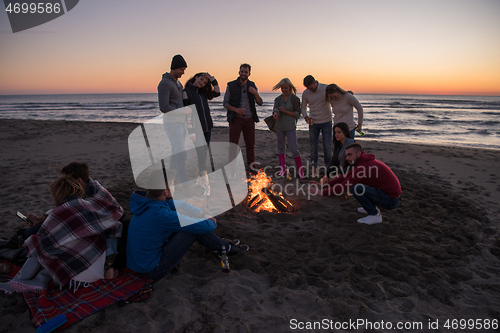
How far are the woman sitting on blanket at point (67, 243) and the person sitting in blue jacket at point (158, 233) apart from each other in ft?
1.02

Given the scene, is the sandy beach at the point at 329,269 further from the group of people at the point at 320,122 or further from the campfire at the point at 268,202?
the group of people at the point at 320,122

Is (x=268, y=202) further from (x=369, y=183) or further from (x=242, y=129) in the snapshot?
(x=242, y=129)

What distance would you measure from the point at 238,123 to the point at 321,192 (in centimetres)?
254

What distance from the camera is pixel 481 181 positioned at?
5535 mm

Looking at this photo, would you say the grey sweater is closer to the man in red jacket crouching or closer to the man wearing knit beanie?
the man wearing knit beanie

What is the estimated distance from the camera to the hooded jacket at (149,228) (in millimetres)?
2439

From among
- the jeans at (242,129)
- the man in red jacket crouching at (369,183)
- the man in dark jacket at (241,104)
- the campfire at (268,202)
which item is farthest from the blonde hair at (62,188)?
the jeans at (242,129)

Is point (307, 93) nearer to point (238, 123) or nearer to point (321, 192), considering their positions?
point (238, 123)

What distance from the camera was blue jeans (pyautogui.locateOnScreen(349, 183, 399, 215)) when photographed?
3670 millimetres

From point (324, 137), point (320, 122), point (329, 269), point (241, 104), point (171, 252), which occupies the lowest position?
point (329, 269)

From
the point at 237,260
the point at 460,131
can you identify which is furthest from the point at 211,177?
the point at 460,131

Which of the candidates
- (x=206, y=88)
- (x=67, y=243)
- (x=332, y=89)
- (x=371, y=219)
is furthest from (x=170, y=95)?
(x=371, y=219)

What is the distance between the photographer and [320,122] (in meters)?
5.36

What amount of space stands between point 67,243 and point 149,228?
2.43ft
